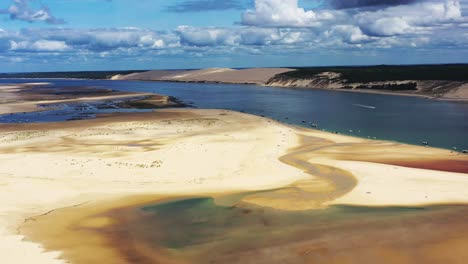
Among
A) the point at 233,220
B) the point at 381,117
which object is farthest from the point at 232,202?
the point at 381,117

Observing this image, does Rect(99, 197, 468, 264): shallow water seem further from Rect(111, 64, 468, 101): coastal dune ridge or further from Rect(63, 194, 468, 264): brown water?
Rect(111, 64, 468, 101): coastal dune ridge

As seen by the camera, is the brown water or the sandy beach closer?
the brown water

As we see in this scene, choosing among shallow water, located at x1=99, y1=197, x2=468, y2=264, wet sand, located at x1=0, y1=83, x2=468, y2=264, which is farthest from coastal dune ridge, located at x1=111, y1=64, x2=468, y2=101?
shallow water, located at x1=99, y1=197, x2=468, y2=264

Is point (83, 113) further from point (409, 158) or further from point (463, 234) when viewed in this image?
point (463, 234)

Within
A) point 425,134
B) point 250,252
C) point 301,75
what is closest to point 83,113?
point 425,134

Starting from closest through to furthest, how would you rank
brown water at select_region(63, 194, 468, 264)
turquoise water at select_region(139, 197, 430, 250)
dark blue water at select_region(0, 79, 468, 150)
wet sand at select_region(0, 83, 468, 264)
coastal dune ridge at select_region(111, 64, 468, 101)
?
brown water at select_region(63, 194, 468, 264) → wet sand at select_region(0, 83, 468, 264) → turquoise water at select_region(139, 197, 430, 250) → dark blue water at select_region(0, 79, 468, 150) → coastal dune ridge at select_region(111, 64, 468, 101)

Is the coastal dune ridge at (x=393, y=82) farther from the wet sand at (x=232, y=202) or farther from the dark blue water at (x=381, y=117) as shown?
the wet sand at (x=232, y=202)

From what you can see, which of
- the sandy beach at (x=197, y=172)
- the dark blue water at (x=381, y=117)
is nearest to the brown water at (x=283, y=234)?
the sandy beach at (x=197, y=172)

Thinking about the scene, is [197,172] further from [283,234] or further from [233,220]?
[283,234]
